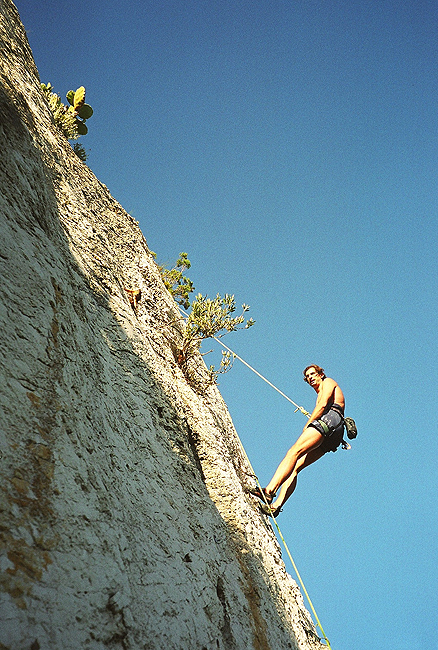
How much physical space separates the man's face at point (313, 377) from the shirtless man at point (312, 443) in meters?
0.37

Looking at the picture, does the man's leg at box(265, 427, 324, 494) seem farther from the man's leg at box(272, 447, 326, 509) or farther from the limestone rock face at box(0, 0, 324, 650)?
the limestone rock face at box(0, 0, 324, 650)

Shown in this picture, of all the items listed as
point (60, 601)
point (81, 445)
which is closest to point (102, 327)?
point (81, 445)

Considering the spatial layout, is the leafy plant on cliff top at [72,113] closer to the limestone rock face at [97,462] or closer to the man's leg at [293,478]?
the limestone rock face at [97,462]

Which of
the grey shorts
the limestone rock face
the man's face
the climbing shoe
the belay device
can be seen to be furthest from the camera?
the man's face

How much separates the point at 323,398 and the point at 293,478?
46.3 inches

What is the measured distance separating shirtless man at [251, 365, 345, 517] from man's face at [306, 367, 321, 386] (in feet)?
1.21

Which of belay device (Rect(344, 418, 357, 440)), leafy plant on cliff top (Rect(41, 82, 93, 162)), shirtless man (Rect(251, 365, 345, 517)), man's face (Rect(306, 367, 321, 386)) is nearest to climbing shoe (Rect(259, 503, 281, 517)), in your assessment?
shirtless man (Rect(251, 365, 345, 517))

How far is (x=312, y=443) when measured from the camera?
5.97m

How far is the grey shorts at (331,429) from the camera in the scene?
606 cm

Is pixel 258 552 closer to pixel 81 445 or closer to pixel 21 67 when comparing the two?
pixel 81 445

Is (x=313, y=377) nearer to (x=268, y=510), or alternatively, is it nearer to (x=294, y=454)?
(x=294, y=454)

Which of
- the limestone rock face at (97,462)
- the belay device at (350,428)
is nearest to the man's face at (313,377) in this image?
the belay device at (350,428)

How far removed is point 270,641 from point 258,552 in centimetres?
84

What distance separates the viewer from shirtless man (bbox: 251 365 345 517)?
566cm
